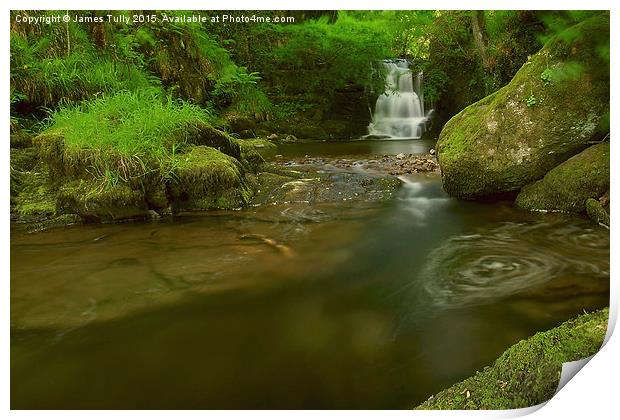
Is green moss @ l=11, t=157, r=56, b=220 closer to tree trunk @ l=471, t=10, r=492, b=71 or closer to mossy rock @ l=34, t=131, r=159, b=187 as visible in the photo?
mossy rock @ l=34, t=131, r=159, b=187

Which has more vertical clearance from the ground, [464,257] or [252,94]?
[252,94]

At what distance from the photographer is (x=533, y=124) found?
300 cm

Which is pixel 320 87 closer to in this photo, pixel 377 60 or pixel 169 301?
pixel 377 60

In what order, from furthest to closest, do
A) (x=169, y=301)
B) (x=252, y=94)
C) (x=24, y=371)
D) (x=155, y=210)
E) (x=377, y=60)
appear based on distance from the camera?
(x=377, y=60) → (x=252, y=94) → (x=155, y=210) → (x=169, y=301) → (x=24, y=371)

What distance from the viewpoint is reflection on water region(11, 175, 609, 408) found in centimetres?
125

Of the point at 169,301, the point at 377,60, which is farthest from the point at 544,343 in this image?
the point at 377,60

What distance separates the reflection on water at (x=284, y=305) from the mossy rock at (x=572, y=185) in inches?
5.4

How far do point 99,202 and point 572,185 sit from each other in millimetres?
3203

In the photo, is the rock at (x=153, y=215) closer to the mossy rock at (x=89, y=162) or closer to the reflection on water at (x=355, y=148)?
the mossy rock at (x=89, y=162)

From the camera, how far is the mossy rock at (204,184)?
3.29 m

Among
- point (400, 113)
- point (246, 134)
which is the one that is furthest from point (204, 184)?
point (400, 113)

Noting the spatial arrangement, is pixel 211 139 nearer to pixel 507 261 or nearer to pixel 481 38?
pixel 507 261

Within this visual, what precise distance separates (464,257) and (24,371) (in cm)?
205
